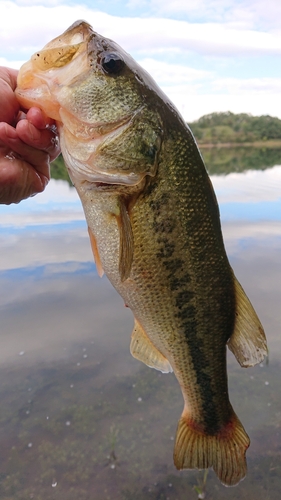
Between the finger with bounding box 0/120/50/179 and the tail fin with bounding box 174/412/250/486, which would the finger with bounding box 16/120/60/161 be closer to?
the finger with bounding box 0/120/50/179

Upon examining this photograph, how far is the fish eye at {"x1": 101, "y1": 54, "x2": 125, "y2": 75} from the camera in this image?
201 centimetres

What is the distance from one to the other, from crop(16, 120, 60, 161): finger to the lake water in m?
3.31

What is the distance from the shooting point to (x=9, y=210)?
1505cm

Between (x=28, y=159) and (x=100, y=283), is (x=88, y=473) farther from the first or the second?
(x=100, y=283)

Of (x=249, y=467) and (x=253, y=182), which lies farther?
(x=253, y=182)

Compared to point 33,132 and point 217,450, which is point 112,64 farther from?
point 217,450

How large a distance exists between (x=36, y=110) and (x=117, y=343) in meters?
4.66

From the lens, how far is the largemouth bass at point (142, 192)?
198cm

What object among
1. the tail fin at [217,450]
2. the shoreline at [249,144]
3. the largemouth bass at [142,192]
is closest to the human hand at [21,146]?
the largemouth bass at [142,192]

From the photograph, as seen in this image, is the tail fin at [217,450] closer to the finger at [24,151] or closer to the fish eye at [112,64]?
the finger at [24,151]

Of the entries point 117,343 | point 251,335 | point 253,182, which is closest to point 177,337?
point 251,335

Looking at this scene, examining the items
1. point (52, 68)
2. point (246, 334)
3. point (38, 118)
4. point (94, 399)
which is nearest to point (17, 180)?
point (38, 118)

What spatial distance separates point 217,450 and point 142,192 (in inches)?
66.9

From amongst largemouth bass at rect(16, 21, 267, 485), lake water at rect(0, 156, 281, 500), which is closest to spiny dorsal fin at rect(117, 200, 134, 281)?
largemouth bass at rect(16, 21, 267, 485)
